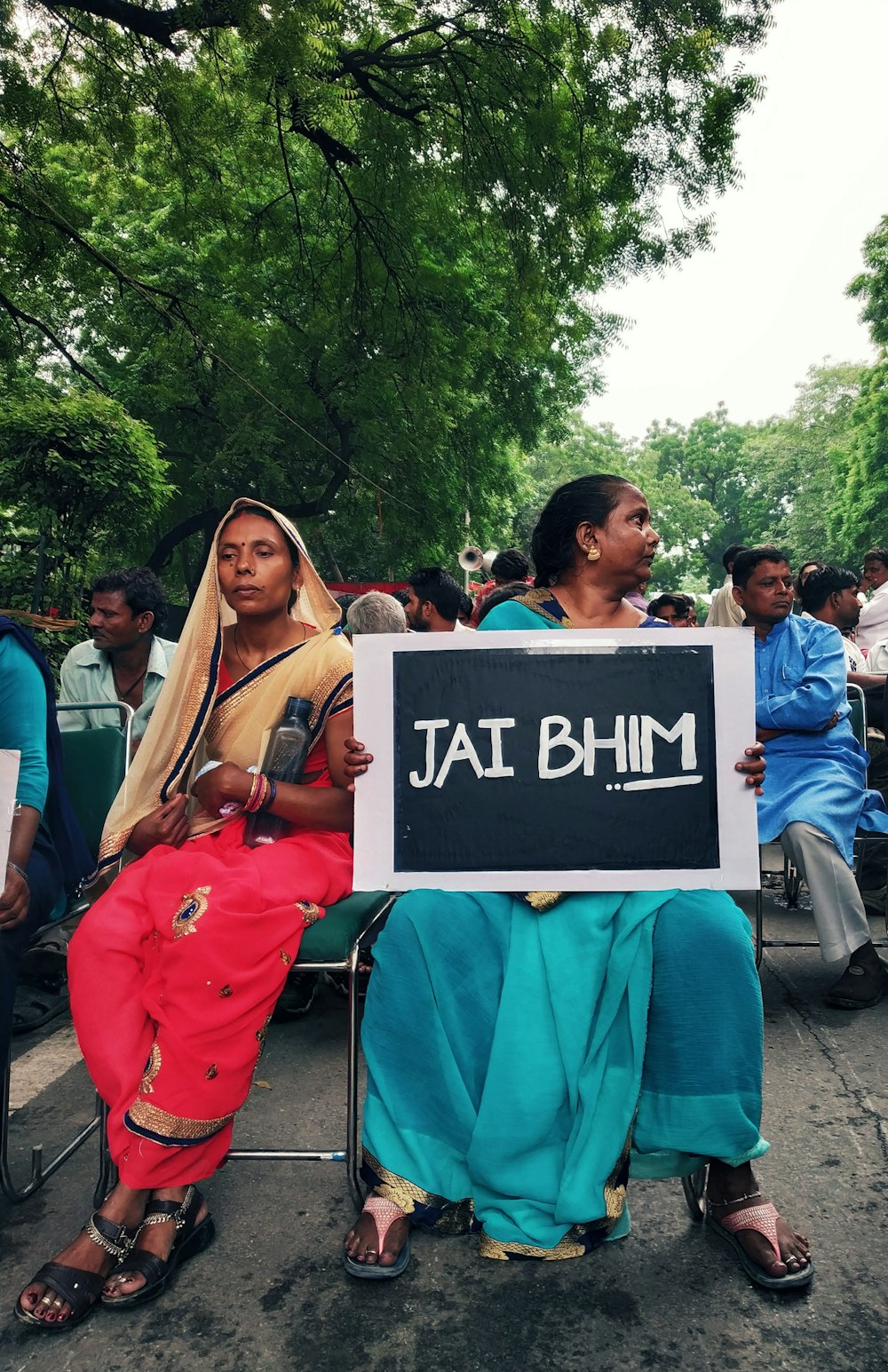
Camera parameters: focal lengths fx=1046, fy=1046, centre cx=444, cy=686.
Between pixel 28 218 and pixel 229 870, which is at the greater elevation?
pixel 28 218

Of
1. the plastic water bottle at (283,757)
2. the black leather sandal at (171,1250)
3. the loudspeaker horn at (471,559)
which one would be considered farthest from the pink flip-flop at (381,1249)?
the loudspeaker horn at (471,559)

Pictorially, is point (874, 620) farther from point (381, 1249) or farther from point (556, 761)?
point (381, 1249)

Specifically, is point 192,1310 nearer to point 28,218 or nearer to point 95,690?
point 95,690

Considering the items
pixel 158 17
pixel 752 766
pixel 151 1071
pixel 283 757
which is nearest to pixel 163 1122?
pixel 151 1071

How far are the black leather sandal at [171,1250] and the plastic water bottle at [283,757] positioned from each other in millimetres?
842

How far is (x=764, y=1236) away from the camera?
2172 mm

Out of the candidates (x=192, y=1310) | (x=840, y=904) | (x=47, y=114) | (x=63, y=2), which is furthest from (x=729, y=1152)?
(x=47, y=114)

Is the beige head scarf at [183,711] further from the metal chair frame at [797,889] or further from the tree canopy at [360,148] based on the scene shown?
the tree canopy at [360,148]

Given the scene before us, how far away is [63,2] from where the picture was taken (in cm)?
657

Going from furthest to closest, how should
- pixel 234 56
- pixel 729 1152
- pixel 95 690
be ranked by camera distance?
1. pixel 234 56
2. pixel 95 690
3. pixel 729 1152

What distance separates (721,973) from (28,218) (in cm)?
811

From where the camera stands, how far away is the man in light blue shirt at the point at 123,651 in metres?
4.31

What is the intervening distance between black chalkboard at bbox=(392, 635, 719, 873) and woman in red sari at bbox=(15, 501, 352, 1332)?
404mm

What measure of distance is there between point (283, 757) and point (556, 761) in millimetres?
785
